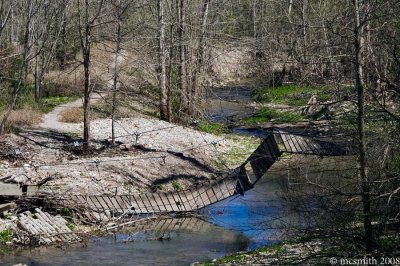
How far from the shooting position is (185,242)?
62.0ft

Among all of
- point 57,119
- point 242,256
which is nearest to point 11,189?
point 242,256

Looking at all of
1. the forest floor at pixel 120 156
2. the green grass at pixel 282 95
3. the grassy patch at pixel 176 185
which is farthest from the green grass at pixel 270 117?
the grassy patch at pixel 176 185

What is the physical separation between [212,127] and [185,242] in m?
14.0

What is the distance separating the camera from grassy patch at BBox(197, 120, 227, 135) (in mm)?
31766

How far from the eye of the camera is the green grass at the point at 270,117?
33.6 meters

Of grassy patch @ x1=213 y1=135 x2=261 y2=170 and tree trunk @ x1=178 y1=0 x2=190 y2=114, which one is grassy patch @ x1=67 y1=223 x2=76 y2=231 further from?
tree trunk @ x1=178 y1=0 x2=190 y2=114

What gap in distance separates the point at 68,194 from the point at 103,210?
1085mm

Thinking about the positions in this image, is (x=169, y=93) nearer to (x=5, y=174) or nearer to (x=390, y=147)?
(x=5, y=174)

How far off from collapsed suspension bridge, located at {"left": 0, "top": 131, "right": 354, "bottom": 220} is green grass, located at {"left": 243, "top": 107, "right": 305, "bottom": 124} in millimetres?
11067

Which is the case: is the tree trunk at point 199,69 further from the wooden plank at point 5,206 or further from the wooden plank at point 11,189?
the wooden plank at point 5,206

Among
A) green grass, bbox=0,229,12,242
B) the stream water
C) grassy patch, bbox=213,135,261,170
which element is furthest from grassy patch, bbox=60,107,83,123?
green grass, bbox=0,229,12,242

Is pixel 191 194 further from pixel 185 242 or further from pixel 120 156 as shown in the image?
pixel 120 156

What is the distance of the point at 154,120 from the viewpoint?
31.1 metres

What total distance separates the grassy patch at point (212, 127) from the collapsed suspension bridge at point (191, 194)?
31.8 ft
